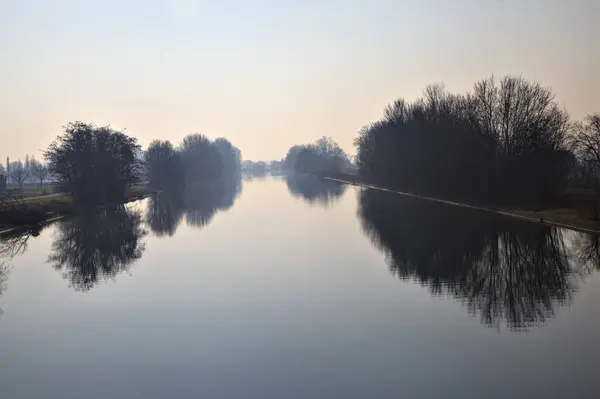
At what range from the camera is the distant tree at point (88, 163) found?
53000 millimetres

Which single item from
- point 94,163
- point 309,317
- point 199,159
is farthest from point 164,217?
point 199,159

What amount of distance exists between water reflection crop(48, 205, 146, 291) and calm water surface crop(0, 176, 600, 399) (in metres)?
0.20

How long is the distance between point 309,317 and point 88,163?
44.5m

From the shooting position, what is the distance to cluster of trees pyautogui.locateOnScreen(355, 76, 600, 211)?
3962cm

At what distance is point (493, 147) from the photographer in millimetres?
46469

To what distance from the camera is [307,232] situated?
33.0 m

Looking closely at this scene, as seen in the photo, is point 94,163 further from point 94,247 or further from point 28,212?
point 94,247

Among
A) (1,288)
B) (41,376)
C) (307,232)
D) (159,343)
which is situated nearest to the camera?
(41,376)

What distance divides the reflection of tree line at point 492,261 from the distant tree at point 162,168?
197 ft

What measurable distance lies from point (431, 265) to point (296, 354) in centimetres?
1031

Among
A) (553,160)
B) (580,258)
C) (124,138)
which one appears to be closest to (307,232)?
(580,258)

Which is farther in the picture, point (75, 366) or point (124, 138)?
point (124, 138)

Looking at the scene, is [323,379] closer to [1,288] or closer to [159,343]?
[159,343]

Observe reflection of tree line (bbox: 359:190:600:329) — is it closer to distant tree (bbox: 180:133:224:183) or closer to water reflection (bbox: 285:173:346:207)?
water reflection (bbox: 285:173:346:207)
